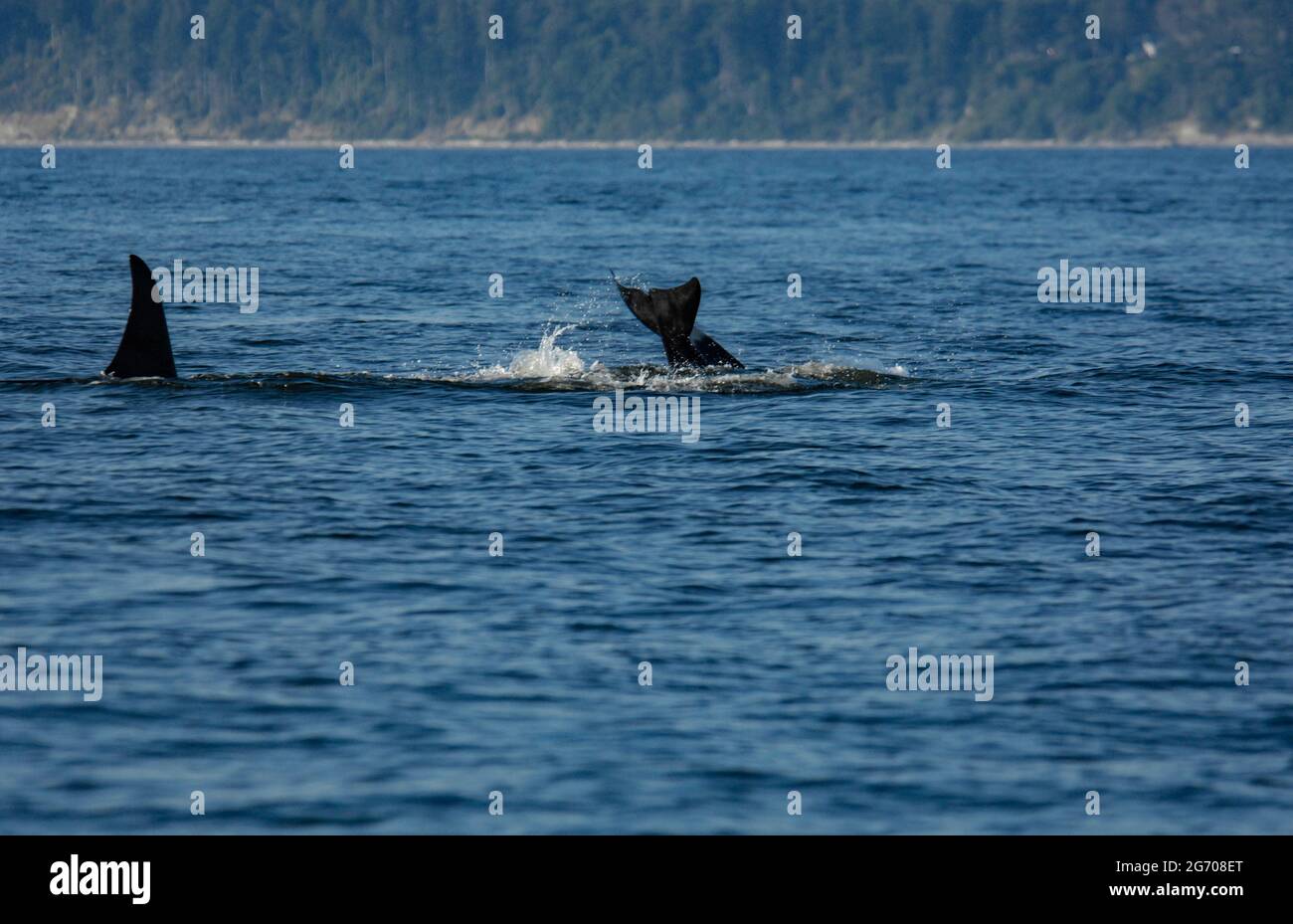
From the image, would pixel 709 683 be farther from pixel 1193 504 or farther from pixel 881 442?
pixel 881 442

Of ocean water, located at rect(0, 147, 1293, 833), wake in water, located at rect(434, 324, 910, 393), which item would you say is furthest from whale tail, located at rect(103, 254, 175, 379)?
wake in water, located at rect(434, 324, 910, 393)

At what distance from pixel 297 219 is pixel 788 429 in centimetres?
5517

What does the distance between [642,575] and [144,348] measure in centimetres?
1319

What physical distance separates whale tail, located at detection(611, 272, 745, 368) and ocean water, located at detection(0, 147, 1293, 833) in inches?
19.2

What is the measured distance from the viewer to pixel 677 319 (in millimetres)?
27781

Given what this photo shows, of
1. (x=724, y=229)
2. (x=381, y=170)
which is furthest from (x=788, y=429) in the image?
(x=381, y=170)

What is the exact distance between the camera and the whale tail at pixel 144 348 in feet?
87.0

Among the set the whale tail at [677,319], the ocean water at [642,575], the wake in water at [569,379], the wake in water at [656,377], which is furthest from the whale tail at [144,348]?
the whale tail at [677,319]

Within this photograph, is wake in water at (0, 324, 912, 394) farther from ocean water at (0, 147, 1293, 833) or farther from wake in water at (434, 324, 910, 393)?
ocean water at (0, 147, 1293, 833)

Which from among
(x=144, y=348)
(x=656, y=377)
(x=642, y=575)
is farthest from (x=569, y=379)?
(x=642, y=575)

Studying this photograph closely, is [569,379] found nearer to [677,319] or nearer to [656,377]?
[656,377]

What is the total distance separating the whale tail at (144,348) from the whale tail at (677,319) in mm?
6894

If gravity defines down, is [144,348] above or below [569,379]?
above

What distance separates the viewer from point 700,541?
18406 millimetres
